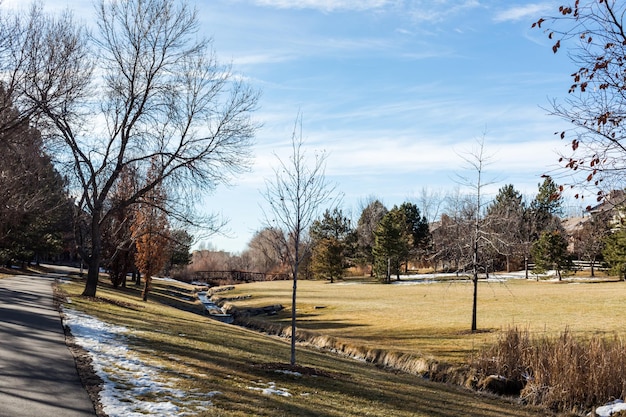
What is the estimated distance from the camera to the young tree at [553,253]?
51.3 meters

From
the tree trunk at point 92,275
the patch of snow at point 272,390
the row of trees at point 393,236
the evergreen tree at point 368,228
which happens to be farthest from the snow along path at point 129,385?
the evergreen tree at point 368,228

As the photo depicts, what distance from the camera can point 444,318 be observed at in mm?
25750

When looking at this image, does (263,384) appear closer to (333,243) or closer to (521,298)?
(521,298)

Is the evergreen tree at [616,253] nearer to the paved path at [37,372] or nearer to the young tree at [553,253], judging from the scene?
the young tree at [553,253]

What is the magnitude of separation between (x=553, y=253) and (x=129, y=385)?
5181 centimetres

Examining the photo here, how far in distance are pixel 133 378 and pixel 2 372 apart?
1.92 metres

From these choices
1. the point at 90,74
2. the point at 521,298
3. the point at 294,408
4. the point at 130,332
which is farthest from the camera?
the point at 521,298

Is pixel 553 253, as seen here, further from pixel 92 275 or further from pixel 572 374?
pixel 92 275

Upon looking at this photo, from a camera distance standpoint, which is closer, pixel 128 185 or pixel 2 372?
pixel 2 372

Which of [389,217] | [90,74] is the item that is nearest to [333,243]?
[389,217]

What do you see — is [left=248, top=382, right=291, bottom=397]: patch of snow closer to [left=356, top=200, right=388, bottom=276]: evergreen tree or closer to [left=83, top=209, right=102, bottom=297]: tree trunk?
[left=83, top=209, right=102, bottom=297]: tree trunk

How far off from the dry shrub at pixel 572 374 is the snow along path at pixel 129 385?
839cm

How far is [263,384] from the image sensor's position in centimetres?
902

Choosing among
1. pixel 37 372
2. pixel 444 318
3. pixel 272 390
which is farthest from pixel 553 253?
pixel 37 372
